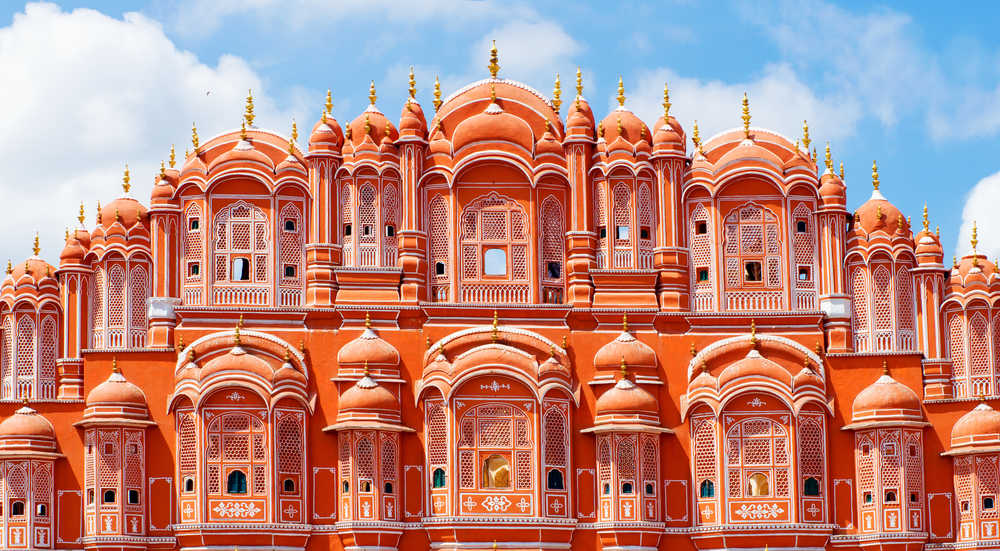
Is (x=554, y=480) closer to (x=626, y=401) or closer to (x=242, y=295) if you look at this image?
(x=626, y=401)

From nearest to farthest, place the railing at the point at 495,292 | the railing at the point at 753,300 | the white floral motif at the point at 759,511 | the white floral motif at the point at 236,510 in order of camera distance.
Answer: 1. the white floral motif at the point at 236,510
2. the white floral motif at the point at 759,511
3. the railing at the point at 495,292
4. the railing at the point at 753,300

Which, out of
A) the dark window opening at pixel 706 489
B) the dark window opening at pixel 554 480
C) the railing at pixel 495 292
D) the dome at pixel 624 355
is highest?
the railing at pixel 495 292

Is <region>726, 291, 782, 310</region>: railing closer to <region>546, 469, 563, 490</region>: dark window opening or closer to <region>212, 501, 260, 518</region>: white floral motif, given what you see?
<region>546, 469, 563, 490</region>: dark window opening

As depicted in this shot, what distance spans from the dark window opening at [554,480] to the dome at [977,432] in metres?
8.70

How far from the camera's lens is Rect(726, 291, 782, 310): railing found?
150 ft

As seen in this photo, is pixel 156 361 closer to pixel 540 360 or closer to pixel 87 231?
pixel 87 231

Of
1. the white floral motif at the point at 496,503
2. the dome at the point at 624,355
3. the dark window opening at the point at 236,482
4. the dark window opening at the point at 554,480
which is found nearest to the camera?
the dark window opening at the point at 236,482

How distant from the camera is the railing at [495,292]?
4544 centimetres

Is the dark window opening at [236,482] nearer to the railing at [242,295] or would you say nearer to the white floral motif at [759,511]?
the railing at [242,295]

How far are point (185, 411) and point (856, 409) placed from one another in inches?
585

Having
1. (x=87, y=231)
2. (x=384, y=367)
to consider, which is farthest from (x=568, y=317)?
(x=87, y=231)

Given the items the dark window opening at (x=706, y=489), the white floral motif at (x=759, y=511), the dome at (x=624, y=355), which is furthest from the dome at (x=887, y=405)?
the dome at (x=624, y=355)

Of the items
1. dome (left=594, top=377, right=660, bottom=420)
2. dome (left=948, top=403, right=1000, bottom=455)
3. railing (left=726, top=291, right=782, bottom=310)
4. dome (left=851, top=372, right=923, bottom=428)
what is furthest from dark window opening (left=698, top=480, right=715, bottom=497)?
dome (left=948, top=403, right=1000, bottom=455)

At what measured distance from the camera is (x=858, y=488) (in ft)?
145
